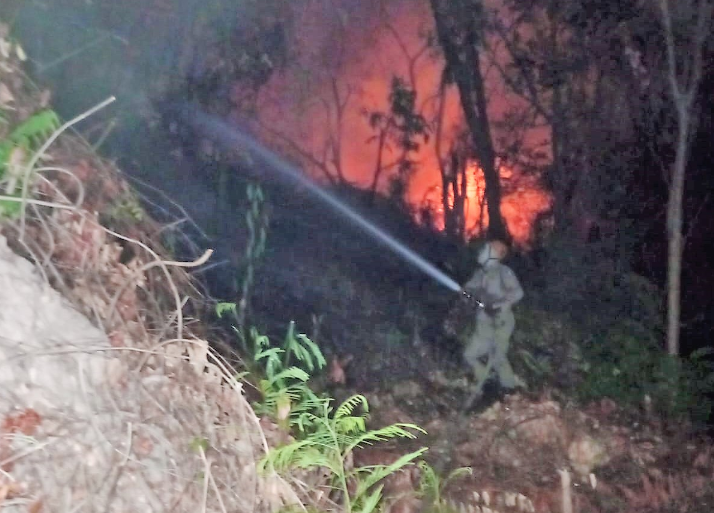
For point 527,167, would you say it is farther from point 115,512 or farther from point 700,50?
point 115,512

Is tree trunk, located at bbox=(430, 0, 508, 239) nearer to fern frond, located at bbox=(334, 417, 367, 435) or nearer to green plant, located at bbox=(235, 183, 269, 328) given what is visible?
green plant, located at bbox=(235, 183, 269, 328)

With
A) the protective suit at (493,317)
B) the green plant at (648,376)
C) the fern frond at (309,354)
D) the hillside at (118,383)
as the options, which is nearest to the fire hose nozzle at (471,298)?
the protective suit at (493,317)

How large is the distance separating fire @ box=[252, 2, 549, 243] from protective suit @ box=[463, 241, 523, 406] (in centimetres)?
162

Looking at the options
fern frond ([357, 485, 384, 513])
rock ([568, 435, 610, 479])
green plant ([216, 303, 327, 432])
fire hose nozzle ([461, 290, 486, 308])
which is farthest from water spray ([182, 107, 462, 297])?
fern frond ([357, 485, 384, 513])

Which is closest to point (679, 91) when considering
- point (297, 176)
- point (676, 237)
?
point (676, 237)

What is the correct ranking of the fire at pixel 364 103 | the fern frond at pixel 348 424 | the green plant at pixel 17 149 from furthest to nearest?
the fire at pixel 364 103
the fern frond at pixel 348 424
the green plant at pixel 17 149

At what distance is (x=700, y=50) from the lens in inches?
216

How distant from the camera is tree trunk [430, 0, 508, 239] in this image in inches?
303

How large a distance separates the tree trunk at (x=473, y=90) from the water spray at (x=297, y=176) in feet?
2.84

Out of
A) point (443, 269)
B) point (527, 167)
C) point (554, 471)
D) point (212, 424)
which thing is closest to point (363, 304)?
point (443, 269)

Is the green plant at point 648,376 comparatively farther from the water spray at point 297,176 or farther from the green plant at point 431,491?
the green plant at point 431,491

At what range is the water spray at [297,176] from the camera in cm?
579

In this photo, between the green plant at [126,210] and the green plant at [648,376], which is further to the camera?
the green plant at [648,376]

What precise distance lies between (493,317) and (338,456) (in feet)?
11.5
